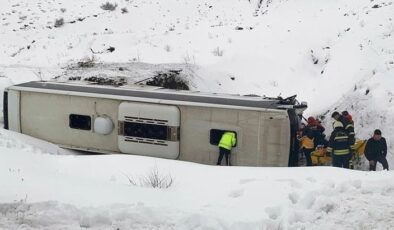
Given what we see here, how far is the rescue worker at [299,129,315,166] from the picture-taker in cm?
1220

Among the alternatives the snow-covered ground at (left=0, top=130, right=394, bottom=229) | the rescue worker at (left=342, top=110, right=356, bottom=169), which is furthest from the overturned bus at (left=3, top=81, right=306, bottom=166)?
the snow-covered ground at (left=0, top=130, right=394, bottom=229)

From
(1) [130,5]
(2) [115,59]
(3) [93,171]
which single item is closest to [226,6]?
(1) [130,5]

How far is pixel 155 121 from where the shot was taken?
40.2ft

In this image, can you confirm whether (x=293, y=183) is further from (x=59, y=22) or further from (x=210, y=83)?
(x=59, y=22)

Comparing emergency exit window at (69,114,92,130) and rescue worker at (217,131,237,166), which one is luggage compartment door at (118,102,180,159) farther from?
rescue worker at (217,131,237,166)

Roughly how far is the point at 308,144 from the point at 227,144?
222 centimetres

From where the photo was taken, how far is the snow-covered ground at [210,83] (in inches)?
245

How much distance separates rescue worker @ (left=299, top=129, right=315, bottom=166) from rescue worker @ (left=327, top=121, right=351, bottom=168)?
0.60 m

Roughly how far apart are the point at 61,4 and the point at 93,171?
81.6 feet

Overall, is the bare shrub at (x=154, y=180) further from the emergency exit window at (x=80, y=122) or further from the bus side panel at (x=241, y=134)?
the emergency exit window at (x=80, y=122)

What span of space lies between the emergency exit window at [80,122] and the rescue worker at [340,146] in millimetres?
6273

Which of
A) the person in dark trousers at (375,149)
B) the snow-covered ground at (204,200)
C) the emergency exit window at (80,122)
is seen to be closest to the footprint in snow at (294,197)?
the snow-covered ground at (204,200)

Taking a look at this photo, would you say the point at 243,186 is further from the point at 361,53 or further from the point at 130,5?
the point at 130,5

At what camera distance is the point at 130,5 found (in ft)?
100
